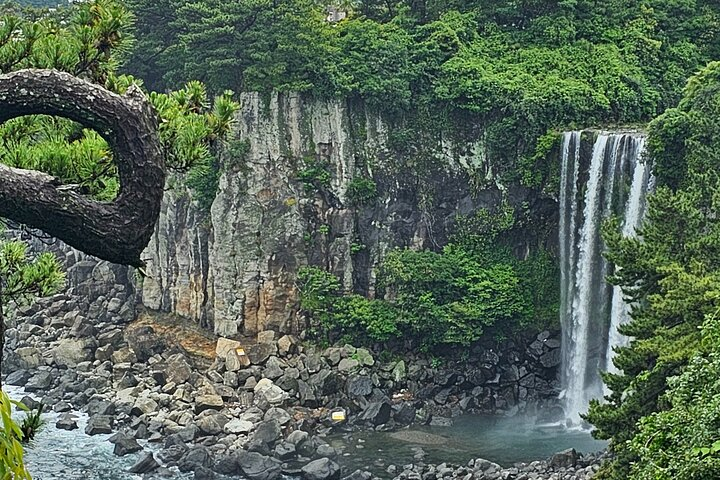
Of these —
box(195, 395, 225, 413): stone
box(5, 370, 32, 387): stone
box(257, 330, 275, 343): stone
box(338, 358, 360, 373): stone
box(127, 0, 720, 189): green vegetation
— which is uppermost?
box(127, 0, 720, 189): green vegetation

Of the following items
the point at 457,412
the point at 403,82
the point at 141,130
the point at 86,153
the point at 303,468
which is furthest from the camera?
the point at 403,82

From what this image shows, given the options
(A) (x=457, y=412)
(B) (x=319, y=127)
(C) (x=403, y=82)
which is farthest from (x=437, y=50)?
(A) (x=457, y=412)

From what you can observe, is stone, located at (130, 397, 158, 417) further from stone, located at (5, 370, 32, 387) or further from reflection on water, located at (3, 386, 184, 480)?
stone, located at (5, 370, 32, 387)

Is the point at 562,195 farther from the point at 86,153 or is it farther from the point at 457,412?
the point at 86,153

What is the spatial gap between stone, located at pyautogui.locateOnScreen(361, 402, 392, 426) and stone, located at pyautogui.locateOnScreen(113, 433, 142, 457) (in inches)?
218

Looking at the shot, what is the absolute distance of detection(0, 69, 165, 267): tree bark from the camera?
4109 millimetres

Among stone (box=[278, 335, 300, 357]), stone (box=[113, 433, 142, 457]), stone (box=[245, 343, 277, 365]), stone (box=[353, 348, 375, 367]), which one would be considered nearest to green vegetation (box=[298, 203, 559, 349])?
stone (box=[353, 348, 375, 367])

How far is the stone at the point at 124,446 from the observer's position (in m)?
21.5

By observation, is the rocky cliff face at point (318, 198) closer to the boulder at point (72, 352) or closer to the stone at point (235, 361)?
the stone at point (235, 361)

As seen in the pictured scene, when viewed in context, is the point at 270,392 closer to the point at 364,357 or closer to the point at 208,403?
the point at 208,403

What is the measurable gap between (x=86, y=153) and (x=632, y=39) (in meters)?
24.9

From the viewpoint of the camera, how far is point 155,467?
20.6 meters

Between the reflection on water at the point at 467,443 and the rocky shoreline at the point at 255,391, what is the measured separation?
1.58 ft

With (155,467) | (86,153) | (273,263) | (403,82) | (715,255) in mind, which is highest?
(403,82)
